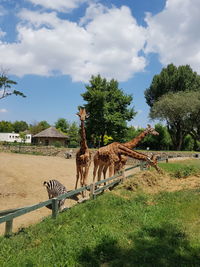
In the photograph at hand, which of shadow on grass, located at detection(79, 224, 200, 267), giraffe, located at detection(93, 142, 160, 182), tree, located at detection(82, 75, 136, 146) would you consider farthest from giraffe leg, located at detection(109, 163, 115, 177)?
tree, located at detection(82, 75, 136, 146)

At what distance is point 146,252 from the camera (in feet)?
14.3

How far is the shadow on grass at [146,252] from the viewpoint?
404cm

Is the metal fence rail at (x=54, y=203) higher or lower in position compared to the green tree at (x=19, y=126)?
lower

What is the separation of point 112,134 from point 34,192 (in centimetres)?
2738

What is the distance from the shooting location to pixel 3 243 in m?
4.95

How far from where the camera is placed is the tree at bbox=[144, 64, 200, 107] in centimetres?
4362

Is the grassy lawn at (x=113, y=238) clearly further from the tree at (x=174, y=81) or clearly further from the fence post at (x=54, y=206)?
the tree at (x=174, y=81)

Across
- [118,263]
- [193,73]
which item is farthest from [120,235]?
[193,73]

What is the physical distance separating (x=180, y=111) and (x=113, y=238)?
114 ft

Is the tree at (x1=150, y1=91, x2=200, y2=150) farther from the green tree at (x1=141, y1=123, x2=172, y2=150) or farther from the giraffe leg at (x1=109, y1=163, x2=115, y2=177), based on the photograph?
the giraffe leg at (x1=109, y1=163, x2=115, y2=177)

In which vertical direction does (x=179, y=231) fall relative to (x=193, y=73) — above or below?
below

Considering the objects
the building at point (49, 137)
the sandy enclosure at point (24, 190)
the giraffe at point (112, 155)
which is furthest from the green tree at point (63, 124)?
the giraffe at point (112, 155)

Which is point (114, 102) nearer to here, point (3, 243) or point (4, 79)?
point (4, 79)

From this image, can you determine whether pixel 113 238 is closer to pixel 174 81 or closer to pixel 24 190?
pixel 24 190
